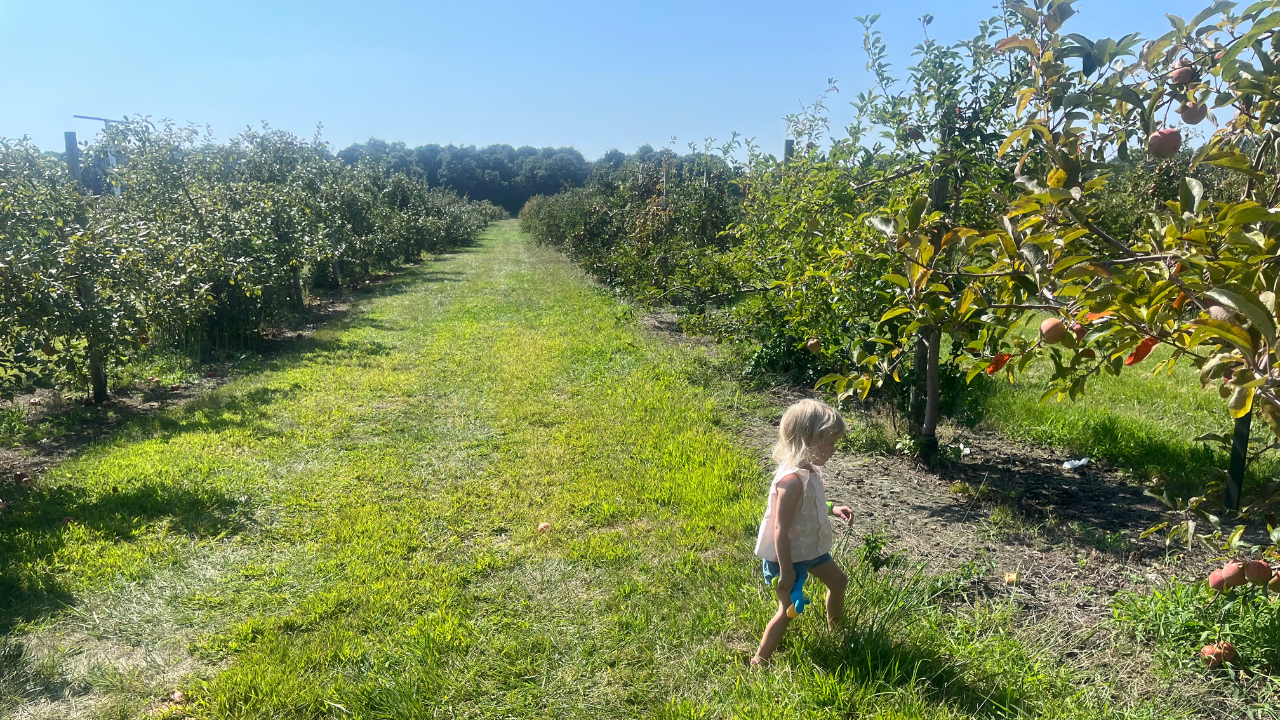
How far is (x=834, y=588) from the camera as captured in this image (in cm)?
254

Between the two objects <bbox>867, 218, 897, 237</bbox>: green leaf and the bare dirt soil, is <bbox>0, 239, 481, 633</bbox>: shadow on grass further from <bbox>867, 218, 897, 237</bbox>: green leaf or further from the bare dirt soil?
<bbox>867, 218, 897, 237</bbox>: green leaf

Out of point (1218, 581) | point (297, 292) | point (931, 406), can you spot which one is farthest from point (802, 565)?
point (297, 292)

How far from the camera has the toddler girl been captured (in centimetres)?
233

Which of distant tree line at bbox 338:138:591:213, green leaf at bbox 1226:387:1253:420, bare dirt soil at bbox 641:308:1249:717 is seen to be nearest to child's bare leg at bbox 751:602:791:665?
bare dirt soil at bbox 641:308:1249:717

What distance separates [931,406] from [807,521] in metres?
2.21

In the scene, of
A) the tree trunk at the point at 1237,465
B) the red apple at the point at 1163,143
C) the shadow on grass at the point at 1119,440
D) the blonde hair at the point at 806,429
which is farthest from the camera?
the shadow on grass at the point at 1119,440

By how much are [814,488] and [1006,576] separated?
1184 mm

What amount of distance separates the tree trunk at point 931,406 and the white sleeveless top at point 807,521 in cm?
204

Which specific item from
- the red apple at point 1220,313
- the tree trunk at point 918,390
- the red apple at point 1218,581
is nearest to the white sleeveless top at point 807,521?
the red apple at point 1218,581

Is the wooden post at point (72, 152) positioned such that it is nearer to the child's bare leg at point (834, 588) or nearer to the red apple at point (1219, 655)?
the child's bare leg at point (834, 588)

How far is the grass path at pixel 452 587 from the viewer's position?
241 cm

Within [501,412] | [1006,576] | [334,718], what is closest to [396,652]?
[334,718]

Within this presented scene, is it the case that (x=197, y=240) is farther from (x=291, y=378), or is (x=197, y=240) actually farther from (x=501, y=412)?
(x=501, y=412)

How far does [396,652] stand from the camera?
268cm
